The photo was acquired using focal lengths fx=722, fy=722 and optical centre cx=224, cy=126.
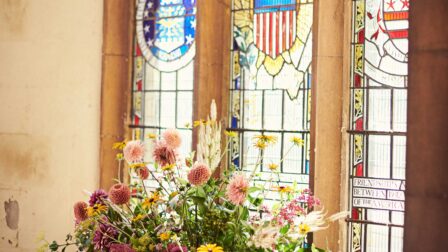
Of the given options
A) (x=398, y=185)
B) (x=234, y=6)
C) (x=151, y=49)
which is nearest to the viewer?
(x=398, y=185)

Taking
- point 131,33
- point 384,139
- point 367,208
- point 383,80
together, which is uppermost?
point 131,33

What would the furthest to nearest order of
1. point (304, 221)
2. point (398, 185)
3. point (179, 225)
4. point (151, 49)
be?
point (151, 49), point (398, 185), point (179, 225), point (304, 221)

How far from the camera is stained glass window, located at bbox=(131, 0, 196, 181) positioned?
12.9 feet

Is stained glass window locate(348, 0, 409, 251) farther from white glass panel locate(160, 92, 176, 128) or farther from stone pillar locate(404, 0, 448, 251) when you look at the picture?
stone pillar locate(404, 0, 448, 251)

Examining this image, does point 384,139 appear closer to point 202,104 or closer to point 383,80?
point 383,80

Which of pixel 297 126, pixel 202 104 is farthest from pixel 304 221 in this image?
pixel 202 104

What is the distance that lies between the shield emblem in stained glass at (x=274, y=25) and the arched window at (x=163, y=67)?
0.42m

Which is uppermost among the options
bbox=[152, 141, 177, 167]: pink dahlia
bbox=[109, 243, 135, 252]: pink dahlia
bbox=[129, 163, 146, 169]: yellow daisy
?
bbox=[152, 141, 177, 167]: pink dahlia

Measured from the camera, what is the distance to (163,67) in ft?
13.3

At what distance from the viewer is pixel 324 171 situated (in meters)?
3.30

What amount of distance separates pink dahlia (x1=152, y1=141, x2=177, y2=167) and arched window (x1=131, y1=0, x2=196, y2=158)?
1.61 metres

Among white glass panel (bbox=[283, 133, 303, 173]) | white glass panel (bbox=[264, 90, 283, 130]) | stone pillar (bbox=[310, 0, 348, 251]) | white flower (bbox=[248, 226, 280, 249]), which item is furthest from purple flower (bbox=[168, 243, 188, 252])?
white glass panel (bbox=[264, 90, 283, 130])

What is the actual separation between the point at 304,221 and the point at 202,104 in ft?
6.02

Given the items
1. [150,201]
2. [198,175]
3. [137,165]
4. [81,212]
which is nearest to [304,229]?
[198,175]
